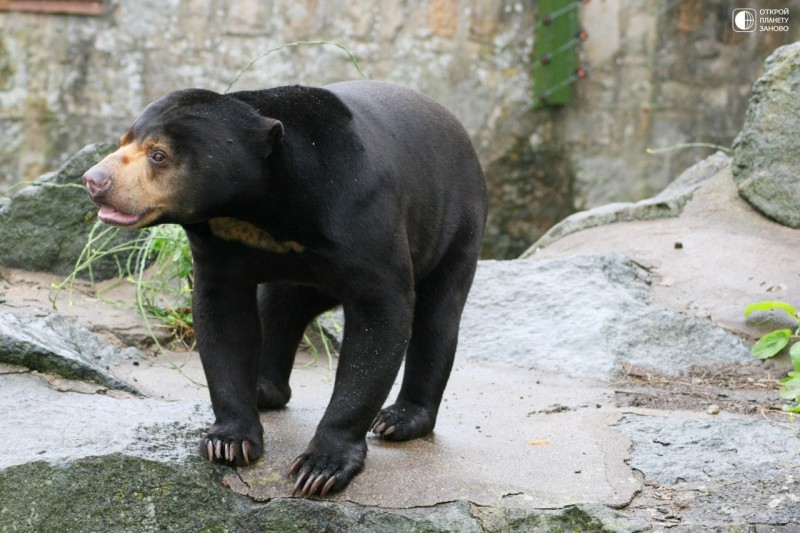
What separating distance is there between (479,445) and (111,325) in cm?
235

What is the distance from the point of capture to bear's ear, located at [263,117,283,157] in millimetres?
3414

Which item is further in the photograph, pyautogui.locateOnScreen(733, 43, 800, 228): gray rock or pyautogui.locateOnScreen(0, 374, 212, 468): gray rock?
pyautogui.locateOnScreen(733, 43, 800, 228): gray rock

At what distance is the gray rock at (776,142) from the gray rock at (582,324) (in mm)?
1138

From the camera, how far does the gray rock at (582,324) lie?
228 inches

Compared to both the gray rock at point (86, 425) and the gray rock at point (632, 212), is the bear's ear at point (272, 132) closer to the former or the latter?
the gray rock at point (86, 425)

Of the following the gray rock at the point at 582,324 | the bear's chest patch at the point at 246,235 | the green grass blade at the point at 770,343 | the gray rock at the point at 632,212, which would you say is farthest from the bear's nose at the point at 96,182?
the gray rock at the point at 632,212

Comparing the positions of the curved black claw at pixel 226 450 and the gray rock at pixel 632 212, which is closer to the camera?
the curved black claw at pixel 226 450

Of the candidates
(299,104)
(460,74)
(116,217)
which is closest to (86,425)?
(116,217)

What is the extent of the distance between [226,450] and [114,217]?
83 centimetres

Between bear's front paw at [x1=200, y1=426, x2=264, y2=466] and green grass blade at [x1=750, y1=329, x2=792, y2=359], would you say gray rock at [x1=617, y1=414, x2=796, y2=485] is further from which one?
bear's front paw at [x1=200, y1=426, x2=264, y2=466]

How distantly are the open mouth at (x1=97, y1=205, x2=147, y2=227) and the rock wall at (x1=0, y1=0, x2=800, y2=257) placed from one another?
25.3 feet

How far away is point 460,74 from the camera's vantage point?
11.0 m

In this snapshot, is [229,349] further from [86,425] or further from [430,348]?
[430,348]

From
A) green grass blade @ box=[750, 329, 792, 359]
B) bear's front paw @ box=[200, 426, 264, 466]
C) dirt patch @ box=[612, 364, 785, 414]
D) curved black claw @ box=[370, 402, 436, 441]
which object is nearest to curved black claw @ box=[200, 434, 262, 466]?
bear's front paw @ box=[200, 426, 264, 466]
